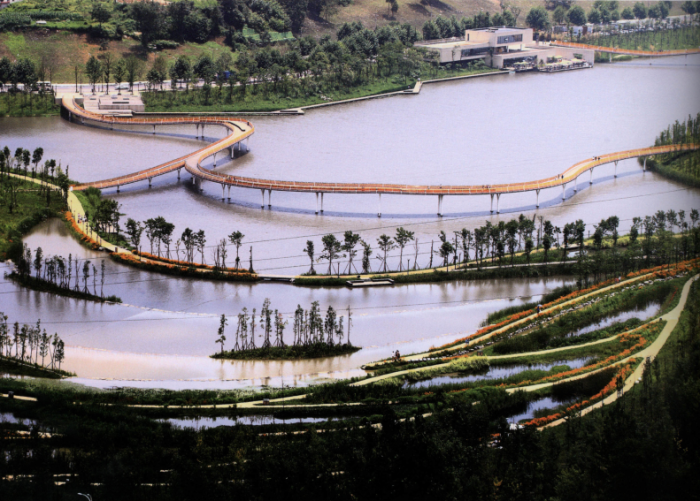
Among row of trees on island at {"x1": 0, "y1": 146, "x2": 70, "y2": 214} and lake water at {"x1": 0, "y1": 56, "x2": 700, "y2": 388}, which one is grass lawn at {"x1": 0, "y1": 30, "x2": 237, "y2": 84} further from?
row of trees on island at {"x1": 0, "y1": 146, "x2": 70, "y2": 214}

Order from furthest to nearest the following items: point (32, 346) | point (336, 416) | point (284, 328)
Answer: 1. point (284, 328)
2. point (32, 346)
3. point (336, 416)

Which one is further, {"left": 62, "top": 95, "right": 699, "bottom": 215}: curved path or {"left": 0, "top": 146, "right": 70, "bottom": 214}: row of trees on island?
{"left": 62, "top": 95, "right": 699, "bottom": 215}: curved path

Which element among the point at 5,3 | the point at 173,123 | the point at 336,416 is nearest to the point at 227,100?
the point at 173,123

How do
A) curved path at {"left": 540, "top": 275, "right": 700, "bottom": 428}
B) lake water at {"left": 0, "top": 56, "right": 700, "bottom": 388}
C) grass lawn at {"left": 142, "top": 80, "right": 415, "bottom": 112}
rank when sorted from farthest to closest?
grass lawn at {"left": 142, "top": 80, "right": 415, "bottom": 112} → lake water at {"left": 0, "top": 56, "right": 700, "bottom": 388} → curved path at {"left": 540, "top": 275, "right": 700, "bottom": 428}

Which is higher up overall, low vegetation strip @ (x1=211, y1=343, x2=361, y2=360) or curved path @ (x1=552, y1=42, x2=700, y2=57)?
curved path @ (x1=552, y1=42, x2=700, y2=57)

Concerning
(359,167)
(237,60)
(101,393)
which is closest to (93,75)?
(237,60)

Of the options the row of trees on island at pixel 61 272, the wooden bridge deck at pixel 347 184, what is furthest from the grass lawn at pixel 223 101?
the row of trees on island at pixel 61 272

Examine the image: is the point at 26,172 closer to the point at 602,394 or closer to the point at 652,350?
the point at 652,350

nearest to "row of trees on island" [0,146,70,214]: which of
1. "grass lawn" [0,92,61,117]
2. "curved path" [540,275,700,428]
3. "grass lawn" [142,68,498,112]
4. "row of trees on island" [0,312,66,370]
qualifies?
"grass lawn" [0,92,61,117]

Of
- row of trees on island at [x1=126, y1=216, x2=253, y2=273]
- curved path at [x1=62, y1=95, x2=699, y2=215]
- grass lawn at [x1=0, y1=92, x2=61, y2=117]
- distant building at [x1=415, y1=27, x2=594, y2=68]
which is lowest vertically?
row of trees on island at [x1=126, y1=216, x2=253, y2=273]
